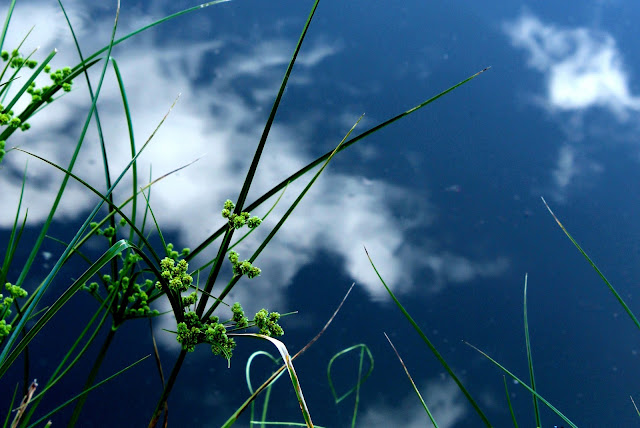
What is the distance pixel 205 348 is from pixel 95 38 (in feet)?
3.60

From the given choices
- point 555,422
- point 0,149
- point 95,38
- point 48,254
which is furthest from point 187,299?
point 95,38

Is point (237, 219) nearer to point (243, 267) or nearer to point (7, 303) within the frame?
point (243, 267)

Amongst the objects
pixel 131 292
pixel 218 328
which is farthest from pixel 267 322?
pixel 131 292

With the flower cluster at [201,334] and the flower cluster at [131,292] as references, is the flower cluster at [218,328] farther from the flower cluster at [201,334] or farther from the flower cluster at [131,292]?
the flower cluster at [131,292]

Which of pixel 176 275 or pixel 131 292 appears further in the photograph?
pixel 131 292

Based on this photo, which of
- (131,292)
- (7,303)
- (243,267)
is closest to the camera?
(243,267)

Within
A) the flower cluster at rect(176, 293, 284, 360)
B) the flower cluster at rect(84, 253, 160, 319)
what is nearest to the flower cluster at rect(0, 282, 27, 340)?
the flower cluster at rect(84, 253, 160, 319)

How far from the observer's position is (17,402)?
1.21 m

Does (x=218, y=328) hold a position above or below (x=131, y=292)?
below

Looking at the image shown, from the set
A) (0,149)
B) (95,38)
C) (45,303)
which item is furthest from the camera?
(95,38)

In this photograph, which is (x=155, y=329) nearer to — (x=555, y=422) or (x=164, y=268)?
(x=164, y=268)

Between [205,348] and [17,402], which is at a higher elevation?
[205,348]

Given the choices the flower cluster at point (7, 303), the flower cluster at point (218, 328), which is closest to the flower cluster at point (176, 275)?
the flower cluster at point (218, 328)

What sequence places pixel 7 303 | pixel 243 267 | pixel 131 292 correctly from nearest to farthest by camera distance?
pixel 243 267 → pixel 7 303 → pixel 131 292
